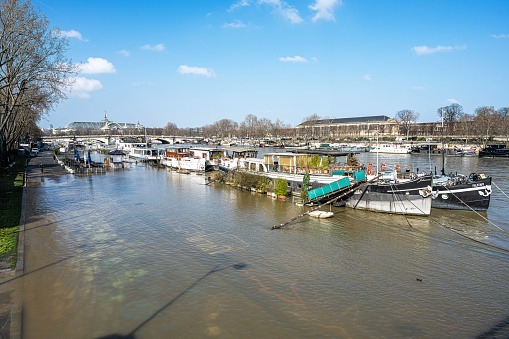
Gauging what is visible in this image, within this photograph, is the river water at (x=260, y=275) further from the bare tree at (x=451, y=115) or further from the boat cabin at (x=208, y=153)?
the bare tree at (x=451, y=115)

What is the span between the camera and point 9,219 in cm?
2055

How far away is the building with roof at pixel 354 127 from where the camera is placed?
165800mm

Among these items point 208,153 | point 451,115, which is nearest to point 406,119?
point 451,115

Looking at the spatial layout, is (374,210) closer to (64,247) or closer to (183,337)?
(183,337)

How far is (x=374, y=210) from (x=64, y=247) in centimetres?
2494

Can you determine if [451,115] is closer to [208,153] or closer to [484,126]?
[484,126]

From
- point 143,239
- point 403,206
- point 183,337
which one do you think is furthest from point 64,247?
point 403,206

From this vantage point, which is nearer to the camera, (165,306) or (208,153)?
(165,306)

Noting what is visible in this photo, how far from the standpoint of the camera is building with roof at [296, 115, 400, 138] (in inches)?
6528

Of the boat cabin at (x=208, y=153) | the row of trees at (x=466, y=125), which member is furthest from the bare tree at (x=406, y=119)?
the boat cabin at (x=208, y=153)

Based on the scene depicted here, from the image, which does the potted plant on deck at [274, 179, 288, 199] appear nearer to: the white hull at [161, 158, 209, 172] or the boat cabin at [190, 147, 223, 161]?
the white hull at [161, 158, 209, 172]

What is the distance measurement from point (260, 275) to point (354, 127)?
17641 centimetres

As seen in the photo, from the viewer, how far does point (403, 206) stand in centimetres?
2577

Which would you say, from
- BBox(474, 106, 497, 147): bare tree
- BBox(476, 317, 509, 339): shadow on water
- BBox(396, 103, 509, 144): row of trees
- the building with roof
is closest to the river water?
BBox(476, 317, 509, 339): shadow on water
